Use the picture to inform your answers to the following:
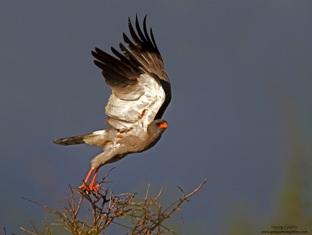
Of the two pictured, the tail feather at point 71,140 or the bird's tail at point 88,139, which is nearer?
the bird's tail at point 88,139

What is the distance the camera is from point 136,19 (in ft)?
35.0

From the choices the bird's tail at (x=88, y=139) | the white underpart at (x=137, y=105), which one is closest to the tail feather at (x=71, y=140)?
the bird's tail at (x=88, y=139)

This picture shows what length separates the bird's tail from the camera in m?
10.2

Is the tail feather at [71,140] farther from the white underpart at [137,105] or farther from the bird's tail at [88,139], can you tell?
the white underpart at [137,105]

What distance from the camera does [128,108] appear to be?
10016 millimetres

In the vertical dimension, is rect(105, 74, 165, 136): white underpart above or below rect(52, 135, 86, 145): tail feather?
above

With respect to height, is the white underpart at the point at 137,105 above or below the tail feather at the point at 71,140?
above

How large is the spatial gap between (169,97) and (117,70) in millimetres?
783

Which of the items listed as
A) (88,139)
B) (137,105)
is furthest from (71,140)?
(137,105)

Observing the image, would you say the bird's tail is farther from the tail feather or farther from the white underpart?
the white underpart

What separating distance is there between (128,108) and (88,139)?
0.75m

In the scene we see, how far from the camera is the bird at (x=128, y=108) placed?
32.3 ft

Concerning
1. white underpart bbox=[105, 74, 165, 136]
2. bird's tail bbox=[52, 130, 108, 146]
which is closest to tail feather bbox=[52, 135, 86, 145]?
bird's tail bbox=[52, 130, 108, 146]

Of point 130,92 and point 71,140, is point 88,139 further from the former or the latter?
point 130,92
